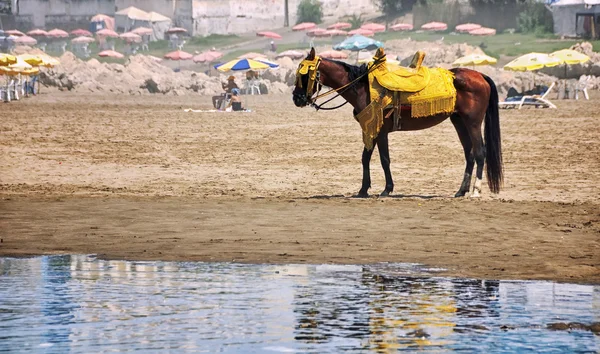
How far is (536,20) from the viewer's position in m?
80.7

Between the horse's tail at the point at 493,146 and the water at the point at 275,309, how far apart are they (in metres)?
5.75

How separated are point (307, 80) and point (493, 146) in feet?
9.07

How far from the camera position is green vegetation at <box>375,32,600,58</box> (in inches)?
2687

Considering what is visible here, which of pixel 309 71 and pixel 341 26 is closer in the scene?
pixel 309 71

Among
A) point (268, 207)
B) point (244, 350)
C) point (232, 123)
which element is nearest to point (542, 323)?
point (244, 350)

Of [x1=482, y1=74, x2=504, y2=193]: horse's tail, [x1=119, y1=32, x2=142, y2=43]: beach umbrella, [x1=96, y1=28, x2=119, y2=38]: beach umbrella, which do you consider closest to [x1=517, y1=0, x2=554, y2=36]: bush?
Result: [x1=119, y1=32, x2=142, y2=43]: beach umbrella

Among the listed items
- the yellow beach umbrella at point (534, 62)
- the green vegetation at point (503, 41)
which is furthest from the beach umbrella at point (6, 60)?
the green vegetation at point (503, 41)

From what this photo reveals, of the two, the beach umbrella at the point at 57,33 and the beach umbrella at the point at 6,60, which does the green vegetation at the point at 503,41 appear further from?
the beach umbrella at the point at 6,60

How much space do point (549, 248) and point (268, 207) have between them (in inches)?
169

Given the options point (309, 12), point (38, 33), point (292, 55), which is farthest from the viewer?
point (309, 12)

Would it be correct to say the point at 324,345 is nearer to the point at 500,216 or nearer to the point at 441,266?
the point at 441,266

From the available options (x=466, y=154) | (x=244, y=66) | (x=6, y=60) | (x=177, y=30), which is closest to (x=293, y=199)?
(x=466, y=154)

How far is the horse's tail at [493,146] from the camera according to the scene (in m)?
17.1

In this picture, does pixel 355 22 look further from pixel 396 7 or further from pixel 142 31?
pixel 142 31
